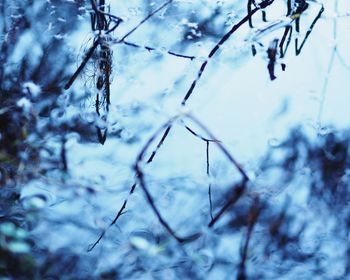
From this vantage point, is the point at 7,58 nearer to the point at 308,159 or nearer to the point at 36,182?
A: the point at 36,182

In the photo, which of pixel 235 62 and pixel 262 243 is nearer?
pixel 262 243

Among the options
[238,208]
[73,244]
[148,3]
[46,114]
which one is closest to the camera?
[73,244]

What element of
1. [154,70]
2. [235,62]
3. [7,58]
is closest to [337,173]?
[235,62]

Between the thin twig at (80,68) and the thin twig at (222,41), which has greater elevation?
the thin twig at (222,41)

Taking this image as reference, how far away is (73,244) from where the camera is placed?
1.08 metres

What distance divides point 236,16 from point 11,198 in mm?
1173

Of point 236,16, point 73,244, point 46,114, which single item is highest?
point 236,16

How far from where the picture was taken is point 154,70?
155 centimetres

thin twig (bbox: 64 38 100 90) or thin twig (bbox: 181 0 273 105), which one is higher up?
thin twig (bbox: 181 0 273 105)

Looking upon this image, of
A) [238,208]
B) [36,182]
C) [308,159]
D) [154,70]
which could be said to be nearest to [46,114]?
[36,182]

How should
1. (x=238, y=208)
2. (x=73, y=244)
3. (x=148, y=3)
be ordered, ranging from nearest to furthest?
(x=73, y=244) < (x=238, y=208) < (x=148, y=3)

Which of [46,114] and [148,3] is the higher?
[148,3]

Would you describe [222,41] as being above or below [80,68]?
above

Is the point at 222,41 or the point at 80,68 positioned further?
the point at 222,41
